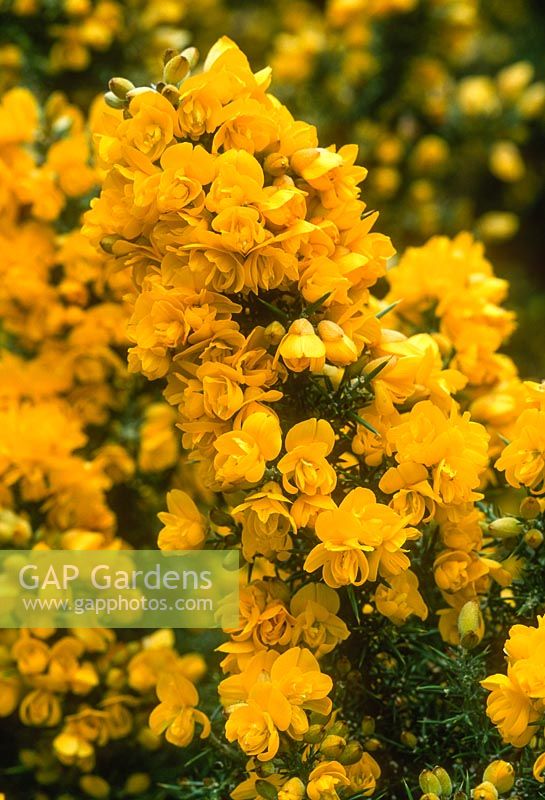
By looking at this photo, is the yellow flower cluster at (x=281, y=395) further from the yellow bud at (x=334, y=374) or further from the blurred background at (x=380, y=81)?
the blurred background at (x=380, y=81)

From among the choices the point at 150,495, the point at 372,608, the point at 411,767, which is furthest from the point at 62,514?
the point at 411,767

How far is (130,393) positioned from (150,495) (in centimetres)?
24

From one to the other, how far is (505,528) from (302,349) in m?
0.44

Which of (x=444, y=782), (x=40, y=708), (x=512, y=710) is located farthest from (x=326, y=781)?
(x=40, y=708)

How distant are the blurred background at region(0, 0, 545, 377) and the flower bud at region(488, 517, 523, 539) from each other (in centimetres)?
192

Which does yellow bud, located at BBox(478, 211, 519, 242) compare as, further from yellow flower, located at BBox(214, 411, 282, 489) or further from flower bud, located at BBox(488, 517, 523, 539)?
yellow flower, located at BBox(214, 411, 282, 489)

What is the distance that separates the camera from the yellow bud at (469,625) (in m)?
1.55

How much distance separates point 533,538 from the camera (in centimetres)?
163

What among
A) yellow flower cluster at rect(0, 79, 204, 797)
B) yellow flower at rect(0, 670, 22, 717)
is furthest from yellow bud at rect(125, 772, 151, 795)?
yellow flower at rect(0, 670, 22, 717)

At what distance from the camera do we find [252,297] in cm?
165

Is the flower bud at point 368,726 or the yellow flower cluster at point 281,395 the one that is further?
the flower bud at point 368,726

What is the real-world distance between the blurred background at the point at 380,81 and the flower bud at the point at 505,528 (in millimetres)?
1916

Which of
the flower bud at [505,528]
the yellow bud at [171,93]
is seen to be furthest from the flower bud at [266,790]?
the yellow bud at [171,93]

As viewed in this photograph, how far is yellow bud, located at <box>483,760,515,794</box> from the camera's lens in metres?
1.46
